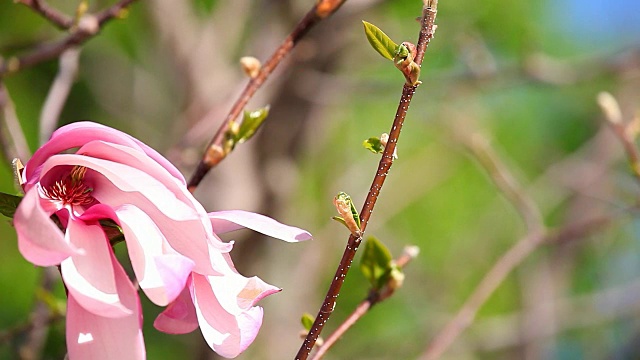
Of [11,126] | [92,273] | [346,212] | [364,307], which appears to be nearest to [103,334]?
[92,273]

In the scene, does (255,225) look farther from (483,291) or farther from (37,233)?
(483,291)

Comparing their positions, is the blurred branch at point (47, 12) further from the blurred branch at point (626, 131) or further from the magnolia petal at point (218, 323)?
the blurred branch at point (626, 131)

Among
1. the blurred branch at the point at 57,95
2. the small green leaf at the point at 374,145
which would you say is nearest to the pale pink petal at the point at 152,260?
the small green leaf at the point at 374,145

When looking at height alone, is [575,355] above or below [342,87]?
below

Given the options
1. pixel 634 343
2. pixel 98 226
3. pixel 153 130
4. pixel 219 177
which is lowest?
pixel 153 130

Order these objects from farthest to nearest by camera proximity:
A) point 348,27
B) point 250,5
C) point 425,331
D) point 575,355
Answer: point 575,355 < point 250,5 < point 425,331 < point 348,27

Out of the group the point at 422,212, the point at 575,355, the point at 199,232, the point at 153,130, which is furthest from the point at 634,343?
the point at 422,212

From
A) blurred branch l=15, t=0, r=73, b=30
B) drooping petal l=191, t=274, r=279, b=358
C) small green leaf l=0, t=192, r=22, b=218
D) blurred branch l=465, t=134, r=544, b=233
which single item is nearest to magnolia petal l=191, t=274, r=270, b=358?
drooping petal l=191, t=274, r=279, b=358

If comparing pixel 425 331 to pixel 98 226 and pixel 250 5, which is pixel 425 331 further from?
pixel 98 226
